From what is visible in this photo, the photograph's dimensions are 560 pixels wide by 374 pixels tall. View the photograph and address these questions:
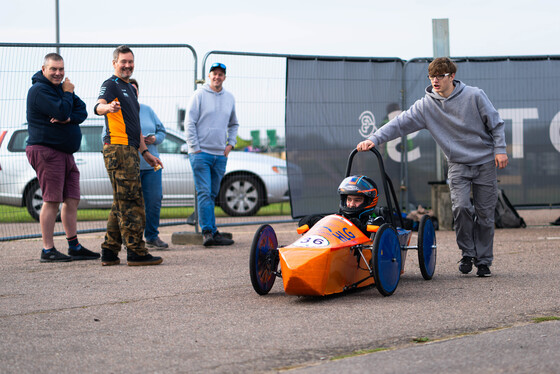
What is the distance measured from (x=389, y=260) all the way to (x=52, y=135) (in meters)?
4.01

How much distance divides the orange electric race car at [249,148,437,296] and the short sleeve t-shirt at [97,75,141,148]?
2.29 meters

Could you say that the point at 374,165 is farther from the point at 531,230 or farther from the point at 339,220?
the point at 339,220

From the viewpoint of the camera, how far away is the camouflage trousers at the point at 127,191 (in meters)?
8.14

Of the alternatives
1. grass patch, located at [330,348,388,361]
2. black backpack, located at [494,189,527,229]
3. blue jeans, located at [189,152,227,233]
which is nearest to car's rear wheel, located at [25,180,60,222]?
blue jeans, located at [189,152,227,233]

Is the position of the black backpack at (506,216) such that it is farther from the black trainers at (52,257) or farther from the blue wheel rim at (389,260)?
the black trainers at (52,257)

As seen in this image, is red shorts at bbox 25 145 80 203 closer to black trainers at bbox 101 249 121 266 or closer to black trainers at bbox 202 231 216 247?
black trainers at bbox 101 249 121 266

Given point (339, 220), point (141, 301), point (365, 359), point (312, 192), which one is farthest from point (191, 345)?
point (312, 192)

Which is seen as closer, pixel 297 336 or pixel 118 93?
pixel 297 336

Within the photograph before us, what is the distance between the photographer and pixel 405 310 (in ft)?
18.7

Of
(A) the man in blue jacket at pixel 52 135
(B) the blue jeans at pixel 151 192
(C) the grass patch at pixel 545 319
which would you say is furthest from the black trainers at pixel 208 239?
(C) the grass patch at pixel 545 319

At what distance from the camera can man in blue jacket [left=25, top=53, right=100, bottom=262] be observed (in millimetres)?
8422

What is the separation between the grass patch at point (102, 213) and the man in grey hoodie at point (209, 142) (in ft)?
7.01

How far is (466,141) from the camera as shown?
736 cm

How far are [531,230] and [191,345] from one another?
25.7ft
